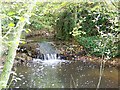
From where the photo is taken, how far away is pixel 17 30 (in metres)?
2.05

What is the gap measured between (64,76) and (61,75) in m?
0.18

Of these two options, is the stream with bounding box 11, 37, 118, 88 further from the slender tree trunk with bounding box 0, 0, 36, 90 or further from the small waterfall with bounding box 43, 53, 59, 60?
the slender tree trunk with bounding box 0, 0, 36, 90

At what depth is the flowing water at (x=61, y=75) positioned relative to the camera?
369 inches

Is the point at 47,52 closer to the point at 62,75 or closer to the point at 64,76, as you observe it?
the point at 62,75

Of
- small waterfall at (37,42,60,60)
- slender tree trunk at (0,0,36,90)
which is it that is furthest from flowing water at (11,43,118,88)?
slender tree trunk at (0,0,36,90)

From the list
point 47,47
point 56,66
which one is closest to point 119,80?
point 56,66

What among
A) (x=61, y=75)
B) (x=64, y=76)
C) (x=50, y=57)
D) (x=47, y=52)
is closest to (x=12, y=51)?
(x=64, y=76)

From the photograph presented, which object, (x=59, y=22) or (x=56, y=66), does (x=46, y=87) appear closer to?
(x=56, y=66)

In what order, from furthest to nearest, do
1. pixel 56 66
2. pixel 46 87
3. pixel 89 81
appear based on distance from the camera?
pixel 56 66
pixel 89 81
pixel 46 87

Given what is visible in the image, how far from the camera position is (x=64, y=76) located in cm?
1040

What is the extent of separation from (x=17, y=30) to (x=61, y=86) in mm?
7237

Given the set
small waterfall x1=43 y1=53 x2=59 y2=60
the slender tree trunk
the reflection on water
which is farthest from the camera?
small waterfall x1=43 y1=53 x2=59 y2=60

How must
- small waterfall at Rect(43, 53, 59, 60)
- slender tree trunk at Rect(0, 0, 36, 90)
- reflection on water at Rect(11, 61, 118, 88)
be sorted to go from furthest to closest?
small waterfall at Rect(43, 53, 59, 60) → reflection on water at Rect(11, 61, 118, 88) → slender tree trunk at Rect(0, 0, 36, 90)

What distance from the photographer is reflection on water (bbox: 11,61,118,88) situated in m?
9.36
